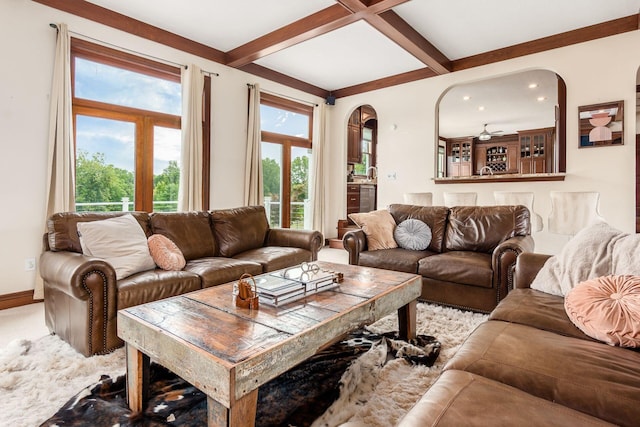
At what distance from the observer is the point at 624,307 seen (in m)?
1.35

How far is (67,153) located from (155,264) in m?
1.71

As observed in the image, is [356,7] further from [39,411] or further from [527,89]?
[527,89]

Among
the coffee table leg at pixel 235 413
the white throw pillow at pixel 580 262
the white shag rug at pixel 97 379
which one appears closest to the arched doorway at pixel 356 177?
the white shag rug at pixel 97 379

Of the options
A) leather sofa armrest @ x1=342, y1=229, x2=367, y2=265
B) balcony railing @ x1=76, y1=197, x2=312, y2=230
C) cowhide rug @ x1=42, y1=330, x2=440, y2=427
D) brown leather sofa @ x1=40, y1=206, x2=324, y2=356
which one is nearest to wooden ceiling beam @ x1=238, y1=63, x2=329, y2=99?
balcony railing @ x1=76, y1=197, x2=312, y2=230

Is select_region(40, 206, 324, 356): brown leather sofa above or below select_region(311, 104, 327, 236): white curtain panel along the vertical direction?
below

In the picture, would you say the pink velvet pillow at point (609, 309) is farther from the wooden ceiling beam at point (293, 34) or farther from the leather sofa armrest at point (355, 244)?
the wooden ceiling beam at point (293, 34)

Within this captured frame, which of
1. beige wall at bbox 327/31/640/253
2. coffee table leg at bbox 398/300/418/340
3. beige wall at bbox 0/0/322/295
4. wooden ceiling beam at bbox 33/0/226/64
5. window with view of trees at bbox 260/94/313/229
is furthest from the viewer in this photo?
window with view of trees at bbox 260/94/313/229

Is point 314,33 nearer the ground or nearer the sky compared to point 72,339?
nearer the sky

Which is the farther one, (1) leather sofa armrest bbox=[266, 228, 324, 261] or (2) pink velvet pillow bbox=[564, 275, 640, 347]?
(1) leather sofa armrest bbox=[266, 228, 324, 261]

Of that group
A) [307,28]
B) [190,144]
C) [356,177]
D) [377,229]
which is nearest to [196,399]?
[377,229]

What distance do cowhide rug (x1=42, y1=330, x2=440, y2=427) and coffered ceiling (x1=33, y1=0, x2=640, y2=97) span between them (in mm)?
3110

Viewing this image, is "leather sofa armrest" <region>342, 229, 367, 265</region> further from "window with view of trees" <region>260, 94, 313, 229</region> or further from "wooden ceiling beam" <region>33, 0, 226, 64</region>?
"wooden ceiling beam" <region>33, 0, 226, 64</region>

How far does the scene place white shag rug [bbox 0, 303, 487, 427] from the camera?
1512mm

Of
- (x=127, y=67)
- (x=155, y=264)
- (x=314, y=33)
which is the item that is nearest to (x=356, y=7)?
(x=314, y=33)
